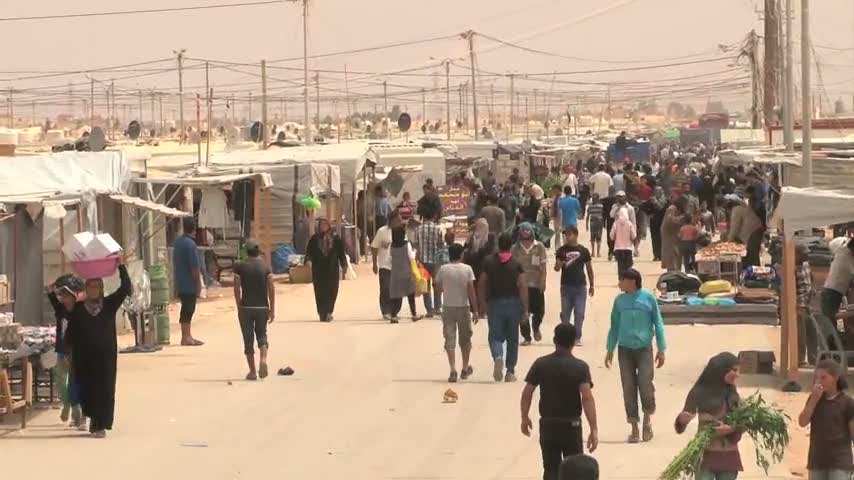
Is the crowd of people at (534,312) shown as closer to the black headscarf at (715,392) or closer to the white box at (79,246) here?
the black headscarf at (715,392)

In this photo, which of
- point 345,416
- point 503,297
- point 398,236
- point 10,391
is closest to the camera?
point 10,391

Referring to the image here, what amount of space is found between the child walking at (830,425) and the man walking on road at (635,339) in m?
3.39

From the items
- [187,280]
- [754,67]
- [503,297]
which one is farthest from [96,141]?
[754,67]

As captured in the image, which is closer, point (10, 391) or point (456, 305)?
point (10, 391)

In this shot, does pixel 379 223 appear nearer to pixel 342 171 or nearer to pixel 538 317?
pixel 342 171

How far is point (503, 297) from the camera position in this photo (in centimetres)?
1666

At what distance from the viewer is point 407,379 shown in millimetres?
17469

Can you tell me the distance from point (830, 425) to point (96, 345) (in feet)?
22.1

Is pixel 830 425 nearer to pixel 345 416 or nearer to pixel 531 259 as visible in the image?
pixel 345 416

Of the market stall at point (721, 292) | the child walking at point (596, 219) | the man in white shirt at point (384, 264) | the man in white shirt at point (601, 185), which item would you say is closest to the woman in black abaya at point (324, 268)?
the man in white shirt at point (384, 264)

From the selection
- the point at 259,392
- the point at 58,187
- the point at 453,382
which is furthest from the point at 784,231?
the point at 58,187

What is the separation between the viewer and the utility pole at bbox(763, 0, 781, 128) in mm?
44878

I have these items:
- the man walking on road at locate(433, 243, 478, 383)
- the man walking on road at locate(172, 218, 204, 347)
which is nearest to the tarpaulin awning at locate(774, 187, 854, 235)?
the man walking on road at locate(433, 243, 478, 383)

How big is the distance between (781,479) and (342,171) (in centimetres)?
2349
